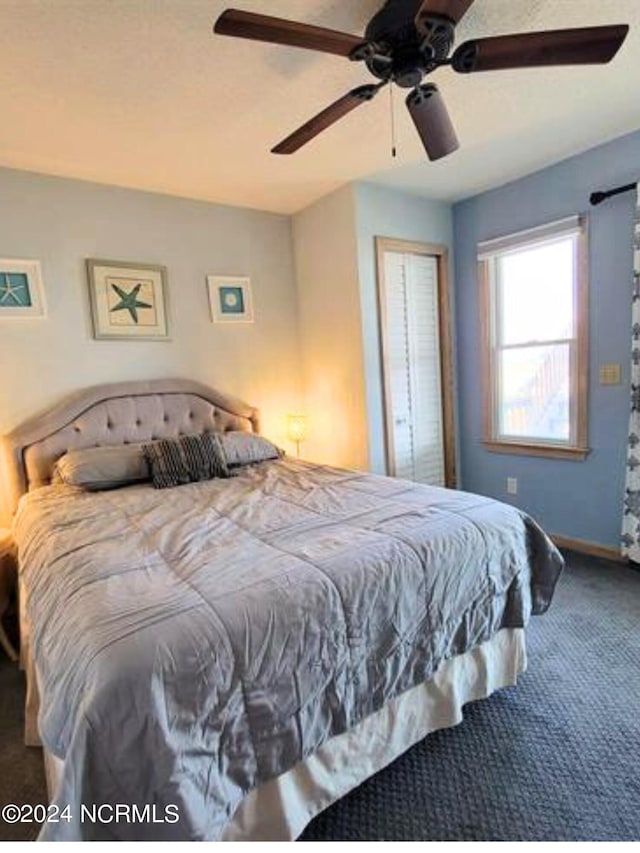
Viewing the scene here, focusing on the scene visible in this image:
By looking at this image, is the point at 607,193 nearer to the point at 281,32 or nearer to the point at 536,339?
the point at 536,339

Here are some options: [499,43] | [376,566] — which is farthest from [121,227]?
[376,566]

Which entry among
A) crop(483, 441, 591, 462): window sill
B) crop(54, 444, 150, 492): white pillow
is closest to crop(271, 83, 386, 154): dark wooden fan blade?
crop(54, 444, 150, 492): white pillow

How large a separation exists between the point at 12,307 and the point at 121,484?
4.10 ft

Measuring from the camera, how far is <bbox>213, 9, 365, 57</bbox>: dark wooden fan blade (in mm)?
1264

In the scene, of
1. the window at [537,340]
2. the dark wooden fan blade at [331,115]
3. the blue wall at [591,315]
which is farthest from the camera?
the window at [537,340]

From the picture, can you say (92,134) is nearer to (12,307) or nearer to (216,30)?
(12,307)

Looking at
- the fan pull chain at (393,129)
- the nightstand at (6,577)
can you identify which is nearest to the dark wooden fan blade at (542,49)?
the fan pull chain at (393,129)

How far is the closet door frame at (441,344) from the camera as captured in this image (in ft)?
10.8

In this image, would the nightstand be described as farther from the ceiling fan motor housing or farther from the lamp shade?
the ceiling fan motor housing

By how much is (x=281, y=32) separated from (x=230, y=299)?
2.28 metres

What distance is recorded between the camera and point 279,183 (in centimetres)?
312

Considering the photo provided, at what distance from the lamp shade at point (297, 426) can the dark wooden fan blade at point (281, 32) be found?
8.26ft

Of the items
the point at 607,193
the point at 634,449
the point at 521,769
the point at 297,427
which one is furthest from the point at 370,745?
the point at 607,193

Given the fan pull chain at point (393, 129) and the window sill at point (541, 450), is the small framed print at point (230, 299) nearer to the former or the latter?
the fan pull chain at point (393, 129)
